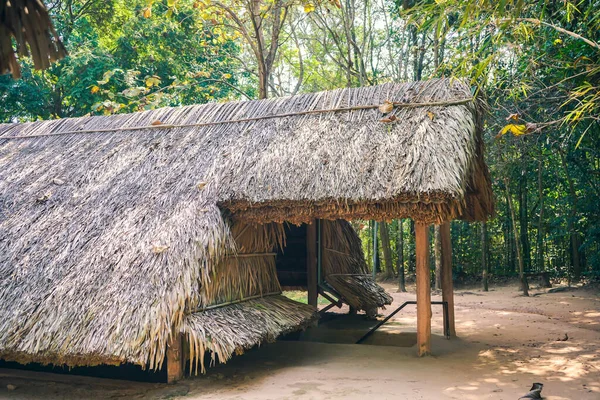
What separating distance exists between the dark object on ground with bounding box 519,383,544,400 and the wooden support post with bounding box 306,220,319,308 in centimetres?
365

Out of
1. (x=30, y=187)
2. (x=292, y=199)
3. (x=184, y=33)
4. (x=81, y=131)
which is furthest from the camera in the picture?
(x=184, y=33)

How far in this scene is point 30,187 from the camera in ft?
20.7

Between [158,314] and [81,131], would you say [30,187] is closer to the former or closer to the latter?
[81,131]

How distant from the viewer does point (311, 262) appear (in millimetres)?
7621

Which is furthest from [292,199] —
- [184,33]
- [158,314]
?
[184,33]

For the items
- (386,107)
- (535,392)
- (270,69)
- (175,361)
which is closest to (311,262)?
(386,107)

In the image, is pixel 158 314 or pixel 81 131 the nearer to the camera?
pixel 158 314

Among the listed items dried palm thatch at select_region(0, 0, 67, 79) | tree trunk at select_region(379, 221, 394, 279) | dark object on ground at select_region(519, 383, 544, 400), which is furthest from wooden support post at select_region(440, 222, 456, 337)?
tree trunk at select_region(379, 221, 394, 279)

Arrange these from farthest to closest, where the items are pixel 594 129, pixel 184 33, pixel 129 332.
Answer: pixel 184 33, pixel 594 129, pixel 129 332

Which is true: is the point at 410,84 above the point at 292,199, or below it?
above

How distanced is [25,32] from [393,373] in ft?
13.0

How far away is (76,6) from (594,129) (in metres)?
11.5

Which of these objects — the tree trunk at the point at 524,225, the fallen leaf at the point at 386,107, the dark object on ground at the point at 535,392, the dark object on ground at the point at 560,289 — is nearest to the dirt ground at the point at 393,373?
the dark object on ground at the point at 535,392

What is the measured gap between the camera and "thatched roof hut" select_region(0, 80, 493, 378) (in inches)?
183
